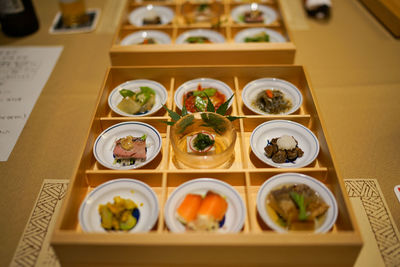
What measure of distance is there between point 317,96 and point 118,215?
1.43m

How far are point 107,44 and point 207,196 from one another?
5.63 feet

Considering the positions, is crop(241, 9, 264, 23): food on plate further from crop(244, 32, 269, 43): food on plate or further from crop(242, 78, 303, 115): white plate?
crop(242, 78, 303, 115): white plate

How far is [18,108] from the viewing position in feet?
6.15

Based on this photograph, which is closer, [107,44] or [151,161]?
[151,161]

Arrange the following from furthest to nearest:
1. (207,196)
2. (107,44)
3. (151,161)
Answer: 1. (107,44)
2. (151,161)
3. (207,196)

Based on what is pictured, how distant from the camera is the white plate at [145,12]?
8.11 feet

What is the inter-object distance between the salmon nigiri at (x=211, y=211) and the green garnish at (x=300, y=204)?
0.27 m

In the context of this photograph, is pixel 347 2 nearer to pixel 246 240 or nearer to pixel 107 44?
pixel 107 44

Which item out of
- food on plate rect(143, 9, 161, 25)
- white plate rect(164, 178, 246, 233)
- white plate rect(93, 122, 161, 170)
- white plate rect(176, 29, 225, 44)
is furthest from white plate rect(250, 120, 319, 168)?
food on plate rect(143, 9, 161, 25)

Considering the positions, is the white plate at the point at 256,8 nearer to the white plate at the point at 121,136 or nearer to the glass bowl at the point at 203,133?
the glass bowl at the point at 203,133

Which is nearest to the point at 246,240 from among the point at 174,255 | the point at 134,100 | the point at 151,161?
the point at 174,255

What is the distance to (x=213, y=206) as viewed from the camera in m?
1.17

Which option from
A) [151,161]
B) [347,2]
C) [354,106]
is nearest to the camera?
[151,161]

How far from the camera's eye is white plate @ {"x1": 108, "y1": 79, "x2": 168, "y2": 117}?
5.35 ft
